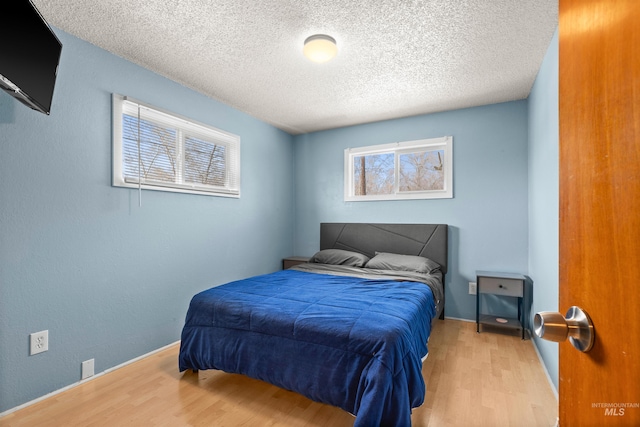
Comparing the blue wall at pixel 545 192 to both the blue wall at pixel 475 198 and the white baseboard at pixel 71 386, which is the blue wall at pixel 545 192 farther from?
the white baseboard at pixel 71 386

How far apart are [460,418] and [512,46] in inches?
102

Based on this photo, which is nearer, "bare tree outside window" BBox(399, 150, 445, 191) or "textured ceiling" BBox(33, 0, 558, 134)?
"textured ceiling" BBox(33, 0, 558, 134)

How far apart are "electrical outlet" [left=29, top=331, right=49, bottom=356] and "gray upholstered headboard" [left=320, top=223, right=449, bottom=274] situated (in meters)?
2.94

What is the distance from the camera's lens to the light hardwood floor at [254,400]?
5.49 feet

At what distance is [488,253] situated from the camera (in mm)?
3295

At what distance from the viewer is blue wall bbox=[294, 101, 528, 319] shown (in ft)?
10.5

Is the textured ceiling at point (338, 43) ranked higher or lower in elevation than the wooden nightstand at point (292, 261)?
higher

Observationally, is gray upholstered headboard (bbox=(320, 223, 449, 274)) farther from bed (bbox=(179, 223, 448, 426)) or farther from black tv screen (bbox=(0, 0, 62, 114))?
black tv screen (bbox=(0, 0, 62, 114))

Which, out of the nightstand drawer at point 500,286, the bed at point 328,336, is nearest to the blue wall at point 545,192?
the nightstand drawer at point 500,286

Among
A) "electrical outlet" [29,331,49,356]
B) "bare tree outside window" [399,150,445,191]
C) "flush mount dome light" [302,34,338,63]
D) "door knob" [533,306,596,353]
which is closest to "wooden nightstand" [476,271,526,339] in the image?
"bare tree outside window" [399,150,445,191]

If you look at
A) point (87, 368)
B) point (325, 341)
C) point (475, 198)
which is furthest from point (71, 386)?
point (475, 198)

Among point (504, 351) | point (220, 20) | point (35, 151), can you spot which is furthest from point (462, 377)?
point (35, 151)

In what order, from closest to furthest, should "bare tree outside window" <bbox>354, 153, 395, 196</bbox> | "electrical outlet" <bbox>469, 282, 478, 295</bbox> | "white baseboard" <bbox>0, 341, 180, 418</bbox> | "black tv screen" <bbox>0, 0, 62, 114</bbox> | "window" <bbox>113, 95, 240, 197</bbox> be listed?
"black tv screen" <bbox>0, 0, 62, 114</bbox>, "white baseboard" <bbox>0, 341, 180, 418</bbox>, "window" <bbox>113, 95, 240, 197</bbox>, "electrical outlet" <bbox>469, 282, 478, 295</bbox>, "bare tree outside window" <bbox>354, 153, 395, 196</bbox>

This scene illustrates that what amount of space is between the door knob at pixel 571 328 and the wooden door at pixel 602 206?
13mm
